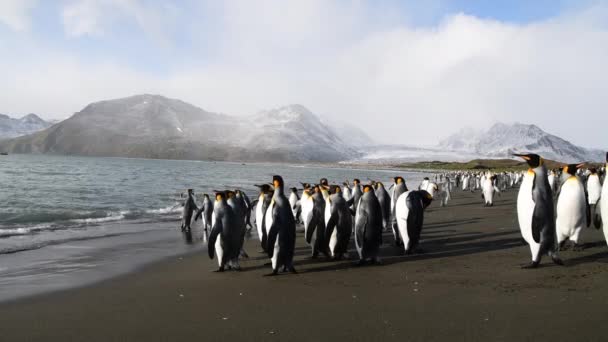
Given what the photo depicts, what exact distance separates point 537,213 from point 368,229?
260 centimetres

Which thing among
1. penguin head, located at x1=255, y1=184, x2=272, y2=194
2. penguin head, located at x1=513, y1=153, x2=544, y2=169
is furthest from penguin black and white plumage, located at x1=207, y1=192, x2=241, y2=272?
penguin head, located at x1=513, y1=153, x2=544, y2=169

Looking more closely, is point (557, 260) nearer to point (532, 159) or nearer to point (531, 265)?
point (531, 265)

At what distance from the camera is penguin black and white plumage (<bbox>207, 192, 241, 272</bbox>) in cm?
790

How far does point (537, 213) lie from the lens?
22.9 ft

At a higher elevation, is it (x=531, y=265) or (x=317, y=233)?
(x=317, y=233)

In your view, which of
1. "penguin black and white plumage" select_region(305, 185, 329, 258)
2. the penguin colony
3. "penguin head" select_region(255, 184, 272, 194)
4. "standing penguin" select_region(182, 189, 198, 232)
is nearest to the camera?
the penguin colony

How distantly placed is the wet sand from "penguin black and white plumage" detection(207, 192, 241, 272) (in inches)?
12.9

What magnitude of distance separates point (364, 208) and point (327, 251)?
1.18 metres

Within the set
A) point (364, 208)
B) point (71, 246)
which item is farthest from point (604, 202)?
point (71, 246)

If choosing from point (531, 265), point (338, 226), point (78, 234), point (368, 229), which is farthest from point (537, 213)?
point (78, 234)

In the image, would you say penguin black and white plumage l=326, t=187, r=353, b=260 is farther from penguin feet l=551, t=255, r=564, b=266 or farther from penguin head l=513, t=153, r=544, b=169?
penguin feet l=551, t=255, r=564, b=266

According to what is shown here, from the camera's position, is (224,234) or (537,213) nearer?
(537,213)

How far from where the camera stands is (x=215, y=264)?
8656 mm

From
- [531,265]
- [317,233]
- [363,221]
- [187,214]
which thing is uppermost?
[363,221]
